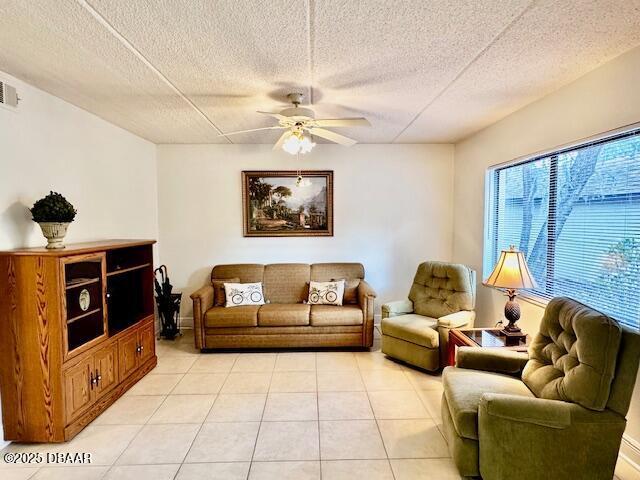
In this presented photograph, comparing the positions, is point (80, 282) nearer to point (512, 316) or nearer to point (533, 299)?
point (512, 316)

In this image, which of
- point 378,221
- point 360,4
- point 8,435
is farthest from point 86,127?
point 378,221

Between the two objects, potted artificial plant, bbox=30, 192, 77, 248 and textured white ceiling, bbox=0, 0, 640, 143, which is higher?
textured white ceiling, bbox=0, 0, 640, 143

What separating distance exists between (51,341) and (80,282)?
43cm

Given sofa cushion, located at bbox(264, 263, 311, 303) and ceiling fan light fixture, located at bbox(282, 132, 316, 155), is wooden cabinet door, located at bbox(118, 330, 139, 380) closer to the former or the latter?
sofa cushion, located at bbox(264, 263, 311, 303)

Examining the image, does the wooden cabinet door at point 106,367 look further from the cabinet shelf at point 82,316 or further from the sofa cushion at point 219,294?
the sofa cushion at point 219,294

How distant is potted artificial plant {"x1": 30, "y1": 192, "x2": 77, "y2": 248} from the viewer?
2.26m

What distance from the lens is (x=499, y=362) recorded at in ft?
7.58

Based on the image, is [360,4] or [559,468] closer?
[360,4]

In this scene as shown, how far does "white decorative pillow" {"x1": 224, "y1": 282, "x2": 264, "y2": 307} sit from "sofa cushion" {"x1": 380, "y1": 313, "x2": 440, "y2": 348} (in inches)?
60.1

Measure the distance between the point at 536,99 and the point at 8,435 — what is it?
15.2ft

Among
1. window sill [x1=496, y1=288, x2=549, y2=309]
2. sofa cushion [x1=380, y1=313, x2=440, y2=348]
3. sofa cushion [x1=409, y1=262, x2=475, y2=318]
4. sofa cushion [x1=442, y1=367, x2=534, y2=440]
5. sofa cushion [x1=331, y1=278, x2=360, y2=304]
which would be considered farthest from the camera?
sofa cushion [x1=331, y1=278, x2=360, y2=304]

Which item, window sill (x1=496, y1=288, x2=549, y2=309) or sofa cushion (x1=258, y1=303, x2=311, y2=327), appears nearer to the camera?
window sill (x1=496, y1=288, x2=549, y2=309)

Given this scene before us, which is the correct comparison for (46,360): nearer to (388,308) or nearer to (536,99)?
(388,308)

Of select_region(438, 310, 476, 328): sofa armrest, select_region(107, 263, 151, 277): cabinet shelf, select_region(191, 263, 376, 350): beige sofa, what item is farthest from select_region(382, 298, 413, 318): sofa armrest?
select_region(107, 263, 151, 277): cabinet shelf
